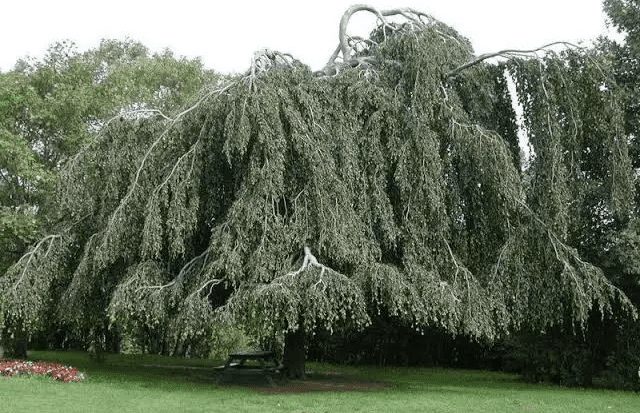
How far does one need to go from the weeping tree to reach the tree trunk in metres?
2.33

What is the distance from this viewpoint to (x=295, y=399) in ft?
31.8

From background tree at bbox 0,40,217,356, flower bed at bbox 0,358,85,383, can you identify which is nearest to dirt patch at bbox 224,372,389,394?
flower bed at bbox 0,358,85,383

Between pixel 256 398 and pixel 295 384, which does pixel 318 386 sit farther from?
pixel 256 398

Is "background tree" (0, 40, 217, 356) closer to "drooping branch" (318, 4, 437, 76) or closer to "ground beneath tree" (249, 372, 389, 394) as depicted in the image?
"drooping branch" (318, 4, 437, 76)

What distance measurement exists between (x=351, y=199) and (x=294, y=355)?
4146 millimetres

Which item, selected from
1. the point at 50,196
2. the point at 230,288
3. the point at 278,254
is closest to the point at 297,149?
the point at 278,254

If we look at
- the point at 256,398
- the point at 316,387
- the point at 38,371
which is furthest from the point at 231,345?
the point at 256,398

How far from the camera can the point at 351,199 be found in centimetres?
1109

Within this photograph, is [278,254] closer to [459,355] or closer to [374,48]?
[374,48]

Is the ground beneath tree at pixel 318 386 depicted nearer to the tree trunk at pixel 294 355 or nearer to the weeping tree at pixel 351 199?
the tree trunk at pixel 294 355

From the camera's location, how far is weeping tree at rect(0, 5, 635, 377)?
33.8 feet

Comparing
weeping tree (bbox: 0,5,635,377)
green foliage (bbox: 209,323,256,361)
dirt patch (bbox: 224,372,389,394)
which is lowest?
dirt patch (bbox: 224,372,389,394)

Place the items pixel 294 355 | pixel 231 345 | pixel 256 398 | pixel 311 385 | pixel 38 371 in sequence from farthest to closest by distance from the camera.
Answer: pixel 231 345 → pixel 294 355 → pixel 311 385 → pixel 38 371 → pixel 256 398

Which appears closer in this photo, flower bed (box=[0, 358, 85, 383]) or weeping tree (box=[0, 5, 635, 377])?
weeping tree (box=[0, 5, 635, 377])
